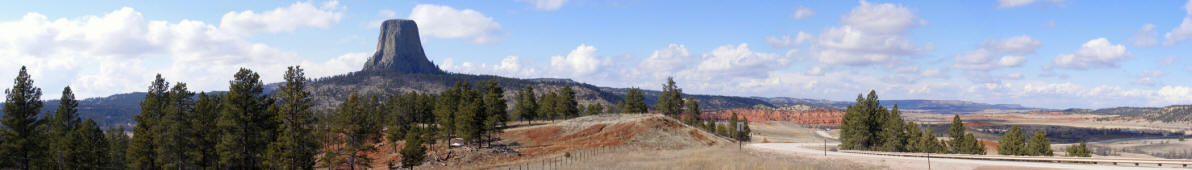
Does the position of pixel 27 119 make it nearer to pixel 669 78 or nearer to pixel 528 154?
pixel 528 154

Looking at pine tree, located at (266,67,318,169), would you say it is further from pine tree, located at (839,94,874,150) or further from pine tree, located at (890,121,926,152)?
pine tree, located at (890,121,926,152)

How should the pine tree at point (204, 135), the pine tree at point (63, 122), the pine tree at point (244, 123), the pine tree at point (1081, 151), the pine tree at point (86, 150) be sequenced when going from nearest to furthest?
the pine tree at point (244, 123), the pine tree at point (204, 135), the pine tree at point (86, 150), the pine tree at point (63, 122), the pine tree at point (1081, 151)

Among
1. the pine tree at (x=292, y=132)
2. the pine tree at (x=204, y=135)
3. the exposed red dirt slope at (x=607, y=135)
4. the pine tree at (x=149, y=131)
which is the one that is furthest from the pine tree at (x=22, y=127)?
the exposed red dirt slope at (x=607, y=135)

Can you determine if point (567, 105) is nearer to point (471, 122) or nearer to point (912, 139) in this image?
point (471, 122)

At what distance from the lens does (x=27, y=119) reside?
46906 millimetres

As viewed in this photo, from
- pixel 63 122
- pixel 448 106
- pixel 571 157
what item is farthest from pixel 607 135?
pixel 63 122

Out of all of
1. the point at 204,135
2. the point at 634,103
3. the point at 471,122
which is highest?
the point at 634,103

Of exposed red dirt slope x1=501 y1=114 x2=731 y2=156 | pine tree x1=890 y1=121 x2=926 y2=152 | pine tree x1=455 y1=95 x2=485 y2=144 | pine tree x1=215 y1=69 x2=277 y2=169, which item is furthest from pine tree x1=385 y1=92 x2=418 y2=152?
pine tree x1=890 y1=121 x2=926 y2=152

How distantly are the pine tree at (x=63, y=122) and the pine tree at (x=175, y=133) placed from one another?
837cm

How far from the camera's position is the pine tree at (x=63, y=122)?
47.2 metres

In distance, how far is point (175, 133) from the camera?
44.0 m

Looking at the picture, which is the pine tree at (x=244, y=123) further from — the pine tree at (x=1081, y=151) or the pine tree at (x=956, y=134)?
the pine tree at (x=1081, y=151)

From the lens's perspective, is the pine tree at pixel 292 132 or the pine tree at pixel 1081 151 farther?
the pine tree at pixel 1081 151

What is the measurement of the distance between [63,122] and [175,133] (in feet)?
52.4
